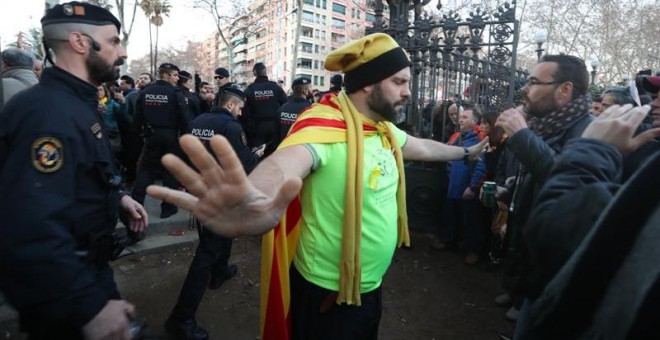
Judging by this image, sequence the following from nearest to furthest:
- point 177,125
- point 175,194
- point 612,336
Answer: point 612,336 → point 175,194 → point 177,125

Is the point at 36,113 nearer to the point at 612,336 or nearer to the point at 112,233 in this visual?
the point at 112,233

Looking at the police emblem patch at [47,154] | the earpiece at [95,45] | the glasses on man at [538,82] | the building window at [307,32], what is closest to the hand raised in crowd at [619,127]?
the glasses on man at [538,82]

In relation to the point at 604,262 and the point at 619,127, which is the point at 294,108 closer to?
the point at 619,127

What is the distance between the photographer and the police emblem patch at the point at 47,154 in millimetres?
1581

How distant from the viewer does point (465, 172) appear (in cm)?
545

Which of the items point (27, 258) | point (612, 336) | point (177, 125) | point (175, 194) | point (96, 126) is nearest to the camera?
point (612, 336)

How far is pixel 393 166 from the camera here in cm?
225

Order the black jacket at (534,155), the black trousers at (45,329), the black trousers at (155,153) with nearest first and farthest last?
1. the black trousers at (45,329)
2. the black jacket at (534,155)
3. the black trousers at (155,153)

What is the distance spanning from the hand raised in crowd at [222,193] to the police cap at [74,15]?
4.42 ft

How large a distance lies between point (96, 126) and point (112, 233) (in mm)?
550

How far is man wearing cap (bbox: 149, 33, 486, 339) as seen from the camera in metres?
1.94

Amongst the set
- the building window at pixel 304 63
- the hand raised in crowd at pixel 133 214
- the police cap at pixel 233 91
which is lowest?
the hand raised in crowd at pixel 133 214

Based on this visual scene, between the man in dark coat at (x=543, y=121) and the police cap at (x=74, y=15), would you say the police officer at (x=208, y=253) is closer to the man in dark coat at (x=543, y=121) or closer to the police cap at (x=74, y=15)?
the police cap at (x=74, y=15)

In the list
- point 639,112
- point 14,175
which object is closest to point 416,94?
point 639,112
